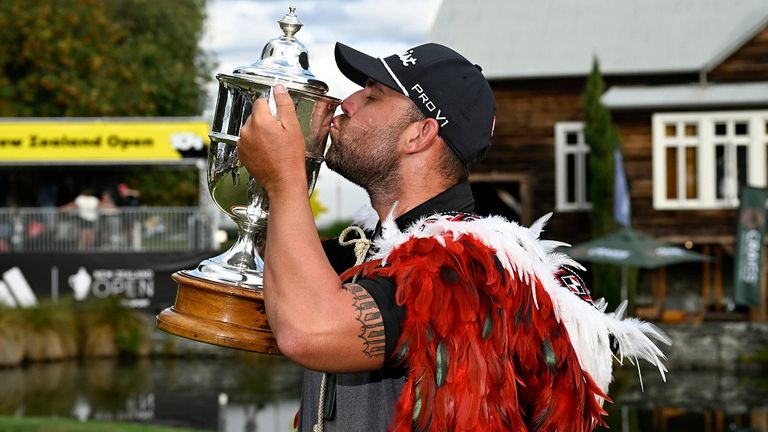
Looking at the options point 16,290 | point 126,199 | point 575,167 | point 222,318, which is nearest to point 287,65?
point 222,318

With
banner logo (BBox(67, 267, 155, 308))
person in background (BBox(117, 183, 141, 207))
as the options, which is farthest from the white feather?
person in background (BBox(117, 183, 141, 207))

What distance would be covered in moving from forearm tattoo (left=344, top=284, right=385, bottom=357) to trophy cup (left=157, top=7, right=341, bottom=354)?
1.55ft

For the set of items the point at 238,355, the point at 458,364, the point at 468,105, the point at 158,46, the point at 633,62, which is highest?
the point at 158,46

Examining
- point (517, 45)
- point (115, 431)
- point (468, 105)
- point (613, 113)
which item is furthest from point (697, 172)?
point (468, 105)

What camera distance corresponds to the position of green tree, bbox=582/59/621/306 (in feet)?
71.4

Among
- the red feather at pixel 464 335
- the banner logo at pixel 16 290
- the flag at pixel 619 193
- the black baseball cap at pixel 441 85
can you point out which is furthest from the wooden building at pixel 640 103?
the red feather at pixel 464 335

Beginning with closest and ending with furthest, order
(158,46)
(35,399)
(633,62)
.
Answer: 1. (35,399)
2. (633,62)
3. (158,46)

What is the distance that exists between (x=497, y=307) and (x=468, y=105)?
56 centimetres

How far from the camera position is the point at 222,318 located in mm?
2812

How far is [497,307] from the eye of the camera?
8.18 feet

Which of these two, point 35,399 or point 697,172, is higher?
point 697,172

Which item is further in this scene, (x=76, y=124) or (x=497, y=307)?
(x=76, y=124)

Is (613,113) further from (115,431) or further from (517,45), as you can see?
(115,431)

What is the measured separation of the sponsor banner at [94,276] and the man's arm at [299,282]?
18305 mm
